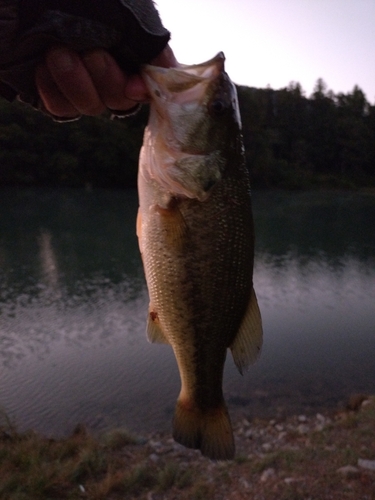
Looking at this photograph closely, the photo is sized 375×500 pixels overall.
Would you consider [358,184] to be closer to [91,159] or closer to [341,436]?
[91,159]

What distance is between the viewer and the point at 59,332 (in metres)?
12.0

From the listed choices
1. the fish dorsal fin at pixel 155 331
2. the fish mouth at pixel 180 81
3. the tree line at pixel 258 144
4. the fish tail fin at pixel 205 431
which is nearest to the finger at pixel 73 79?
the fish mouth at pixel 180 81

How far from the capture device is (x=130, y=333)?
39.7 ft

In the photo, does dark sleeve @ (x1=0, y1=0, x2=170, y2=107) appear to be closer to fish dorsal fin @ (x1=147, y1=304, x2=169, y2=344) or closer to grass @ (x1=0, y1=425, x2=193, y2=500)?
fish dorsal fin @ (x1=147, y1=304, x2=169, y2=344)

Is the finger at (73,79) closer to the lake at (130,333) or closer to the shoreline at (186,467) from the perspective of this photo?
the shoreline at (186,467)

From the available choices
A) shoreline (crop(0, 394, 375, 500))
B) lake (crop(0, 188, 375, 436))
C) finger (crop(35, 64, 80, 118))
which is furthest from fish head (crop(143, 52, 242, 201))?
lake (crop(0, 188, 375, 436))

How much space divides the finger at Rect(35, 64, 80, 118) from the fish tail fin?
1.51 metres

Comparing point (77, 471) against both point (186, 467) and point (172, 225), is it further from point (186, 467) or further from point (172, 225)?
point (172, 225)

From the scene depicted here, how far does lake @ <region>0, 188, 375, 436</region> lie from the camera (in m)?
9.28

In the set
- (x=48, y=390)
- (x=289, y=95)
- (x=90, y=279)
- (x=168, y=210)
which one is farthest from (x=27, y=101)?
(x=289, y=95)

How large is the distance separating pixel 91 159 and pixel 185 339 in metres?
45.6

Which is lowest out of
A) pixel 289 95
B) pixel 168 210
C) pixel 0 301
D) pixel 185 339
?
pixel 0 301

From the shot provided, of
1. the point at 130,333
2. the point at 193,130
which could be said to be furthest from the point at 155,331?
the point at 130,333

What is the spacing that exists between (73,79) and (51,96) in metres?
0.19
